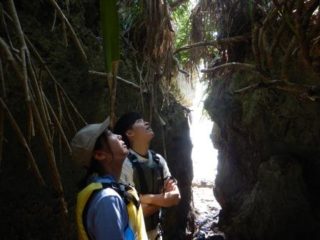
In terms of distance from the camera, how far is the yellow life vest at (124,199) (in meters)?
1.53

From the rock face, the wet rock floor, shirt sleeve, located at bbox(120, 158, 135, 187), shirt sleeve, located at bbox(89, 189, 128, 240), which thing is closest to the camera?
shirt sleeve, located at bbox(89, 189, 128, 240)

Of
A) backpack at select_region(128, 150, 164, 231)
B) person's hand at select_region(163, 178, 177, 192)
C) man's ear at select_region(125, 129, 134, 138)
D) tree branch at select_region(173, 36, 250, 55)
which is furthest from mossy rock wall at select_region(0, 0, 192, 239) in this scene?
tree branch at select_region(173, 36, 250, 55)

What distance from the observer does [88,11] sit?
4078mm

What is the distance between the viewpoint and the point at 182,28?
19.9 ft

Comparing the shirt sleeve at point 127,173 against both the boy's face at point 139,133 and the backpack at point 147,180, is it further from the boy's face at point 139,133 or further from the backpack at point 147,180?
the boy's face at point 139,133

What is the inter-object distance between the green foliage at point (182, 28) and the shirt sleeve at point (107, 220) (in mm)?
4538

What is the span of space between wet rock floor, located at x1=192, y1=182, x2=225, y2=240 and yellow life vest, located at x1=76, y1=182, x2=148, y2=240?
3539mm

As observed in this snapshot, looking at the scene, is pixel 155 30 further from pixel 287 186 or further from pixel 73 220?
pixel 287 186

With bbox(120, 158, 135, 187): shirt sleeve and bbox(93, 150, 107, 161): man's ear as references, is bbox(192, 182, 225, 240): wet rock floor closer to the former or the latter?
bbox(120, 158, 135, 187): shirt sleeve

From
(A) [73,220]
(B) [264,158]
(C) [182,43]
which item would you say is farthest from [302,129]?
(A) [73,220]

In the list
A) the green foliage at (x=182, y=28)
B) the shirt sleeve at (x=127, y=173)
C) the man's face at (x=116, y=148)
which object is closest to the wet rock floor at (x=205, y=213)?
the green foliage at (x=182, y=28)

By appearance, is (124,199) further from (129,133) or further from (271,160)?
(271,160)

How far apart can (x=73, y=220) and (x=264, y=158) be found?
12.4 feet

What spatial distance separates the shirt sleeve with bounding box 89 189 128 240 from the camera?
56.6 inches
